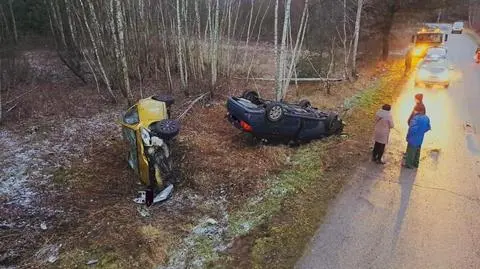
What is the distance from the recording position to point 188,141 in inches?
385

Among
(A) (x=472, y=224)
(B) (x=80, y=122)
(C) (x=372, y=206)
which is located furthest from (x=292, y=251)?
(B) (x=80, y=122)

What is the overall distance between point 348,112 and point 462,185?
5147 mm

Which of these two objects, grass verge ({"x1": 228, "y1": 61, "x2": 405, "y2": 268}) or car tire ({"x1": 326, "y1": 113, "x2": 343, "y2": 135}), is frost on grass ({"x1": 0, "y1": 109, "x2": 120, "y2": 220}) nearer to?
grass verge ({"x1": 228, "y1": 61, "x2": 405, "y2": 268})

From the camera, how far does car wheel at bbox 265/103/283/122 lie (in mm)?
8766

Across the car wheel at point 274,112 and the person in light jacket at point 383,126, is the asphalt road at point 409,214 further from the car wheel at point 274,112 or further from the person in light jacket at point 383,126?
the car wheel at point 274,112

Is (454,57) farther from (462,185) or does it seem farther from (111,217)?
(111,217)

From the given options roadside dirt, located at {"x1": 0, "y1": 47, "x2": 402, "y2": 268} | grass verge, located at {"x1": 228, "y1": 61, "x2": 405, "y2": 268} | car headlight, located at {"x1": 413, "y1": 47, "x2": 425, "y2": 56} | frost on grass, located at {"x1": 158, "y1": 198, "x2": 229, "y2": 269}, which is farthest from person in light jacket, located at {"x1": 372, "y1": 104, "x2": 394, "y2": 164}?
car headlight, located at {"x1": 413, "y1": 47, "x2": 425, "y2": 56}

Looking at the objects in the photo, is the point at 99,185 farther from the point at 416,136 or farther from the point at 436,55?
the point at 436,55

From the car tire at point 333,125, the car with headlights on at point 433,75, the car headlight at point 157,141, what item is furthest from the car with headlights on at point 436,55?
the car headlight at point 157,141

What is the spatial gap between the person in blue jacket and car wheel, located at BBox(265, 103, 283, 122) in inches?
109

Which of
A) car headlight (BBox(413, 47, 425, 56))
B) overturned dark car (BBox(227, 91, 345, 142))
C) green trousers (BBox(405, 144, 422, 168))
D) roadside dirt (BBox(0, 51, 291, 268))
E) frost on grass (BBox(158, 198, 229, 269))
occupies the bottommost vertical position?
frost on grass (BBox(158, 198, 229, 269))

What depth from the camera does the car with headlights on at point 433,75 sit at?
16500 millimetres

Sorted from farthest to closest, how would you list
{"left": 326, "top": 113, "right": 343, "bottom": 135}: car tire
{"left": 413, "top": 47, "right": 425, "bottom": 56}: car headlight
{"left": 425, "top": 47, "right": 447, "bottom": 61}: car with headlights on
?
{"left": 413, "top": 47, "right": 425, "bottom": 56}: car headlight → {"left": 425, "top": 47, "right": 447, "bottom": 61}: car with headlights on → {"left": 326, "top": 113, "right": 343, "bottom": 135}: car tire

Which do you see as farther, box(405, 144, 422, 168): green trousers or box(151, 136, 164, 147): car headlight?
box(405, 144, 422, 168): green trousers
